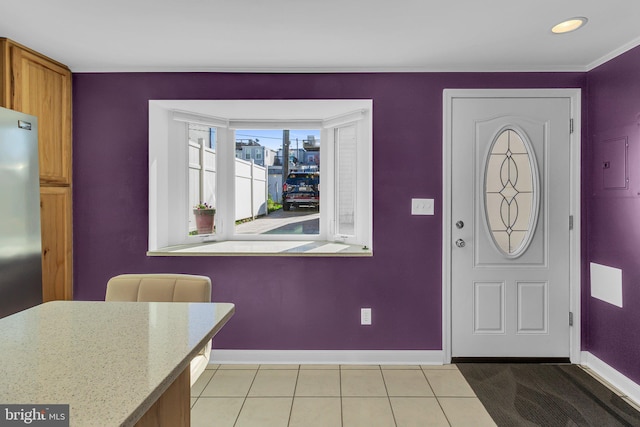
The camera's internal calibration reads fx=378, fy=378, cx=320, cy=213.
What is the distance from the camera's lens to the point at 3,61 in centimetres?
232

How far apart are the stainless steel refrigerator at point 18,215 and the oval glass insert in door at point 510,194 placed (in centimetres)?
296

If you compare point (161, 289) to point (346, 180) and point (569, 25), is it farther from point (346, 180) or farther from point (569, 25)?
point (569, 25)

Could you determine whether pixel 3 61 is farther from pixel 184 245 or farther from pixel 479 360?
pixel 479 360

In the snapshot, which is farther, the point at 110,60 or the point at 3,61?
the point at 110,60

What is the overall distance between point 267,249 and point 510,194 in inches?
75.1

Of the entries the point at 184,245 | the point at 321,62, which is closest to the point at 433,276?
the point at 321,62

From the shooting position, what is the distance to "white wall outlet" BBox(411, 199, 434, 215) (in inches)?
112

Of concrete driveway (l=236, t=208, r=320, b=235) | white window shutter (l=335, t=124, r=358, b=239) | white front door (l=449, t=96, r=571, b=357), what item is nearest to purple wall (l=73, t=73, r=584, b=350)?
white front door (l=449, t=96, r=571, b=357)

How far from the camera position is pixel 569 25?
2.16 m

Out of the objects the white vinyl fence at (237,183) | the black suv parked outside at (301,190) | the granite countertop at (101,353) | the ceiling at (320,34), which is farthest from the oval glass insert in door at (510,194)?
the granite countertop at (101,353)

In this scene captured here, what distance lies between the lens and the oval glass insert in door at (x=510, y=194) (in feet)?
9.32

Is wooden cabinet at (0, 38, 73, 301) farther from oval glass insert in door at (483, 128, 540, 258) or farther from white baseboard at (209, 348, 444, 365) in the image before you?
oval glass insert in door at (483, 128, 540, 258)

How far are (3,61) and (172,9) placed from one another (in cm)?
122

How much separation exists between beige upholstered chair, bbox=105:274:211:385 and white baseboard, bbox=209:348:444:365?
130 centimetres
